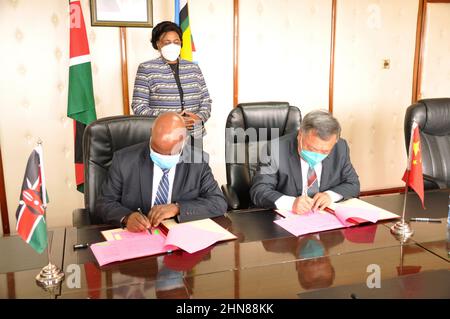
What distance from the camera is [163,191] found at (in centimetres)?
196

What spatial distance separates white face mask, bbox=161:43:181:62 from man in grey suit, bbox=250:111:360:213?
1159 millimetres

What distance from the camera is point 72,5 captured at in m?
3.11

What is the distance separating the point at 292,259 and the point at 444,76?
13.1ft

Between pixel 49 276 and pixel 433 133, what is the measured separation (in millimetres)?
2485

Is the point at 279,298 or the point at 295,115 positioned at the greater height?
the point at 295,115

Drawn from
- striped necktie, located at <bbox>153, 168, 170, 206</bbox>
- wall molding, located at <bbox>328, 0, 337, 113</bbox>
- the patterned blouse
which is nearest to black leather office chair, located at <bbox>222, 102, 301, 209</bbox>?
striped necktie, located at <bbox>153, 168, 170, 206</bbox>

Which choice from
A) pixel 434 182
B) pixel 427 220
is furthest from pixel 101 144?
pixel 434 182

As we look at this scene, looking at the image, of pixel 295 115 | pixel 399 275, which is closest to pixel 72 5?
pixel 295 115

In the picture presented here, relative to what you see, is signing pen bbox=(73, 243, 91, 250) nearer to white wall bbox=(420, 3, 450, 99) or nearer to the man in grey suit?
the man in grey suit

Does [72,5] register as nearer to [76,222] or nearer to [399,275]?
[76,222]

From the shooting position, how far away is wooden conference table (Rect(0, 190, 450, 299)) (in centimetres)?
118

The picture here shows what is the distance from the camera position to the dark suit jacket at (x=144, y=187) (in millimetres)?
1832

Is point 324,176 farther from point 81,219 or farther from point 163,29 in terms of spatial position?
point 163,29

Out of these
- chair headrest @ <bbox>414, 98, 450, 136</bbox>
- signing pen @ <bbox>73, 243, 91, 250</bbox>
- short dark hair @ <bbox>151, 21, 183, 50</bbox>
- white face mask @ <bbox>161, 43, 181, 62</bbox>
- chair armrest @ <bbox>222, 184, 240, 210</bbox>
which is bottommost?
chair armrest @ <bbox>222, 184, 240, 210</bbox>
